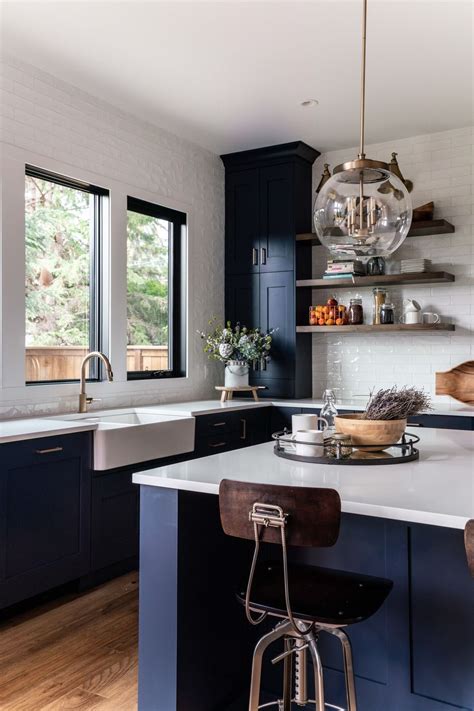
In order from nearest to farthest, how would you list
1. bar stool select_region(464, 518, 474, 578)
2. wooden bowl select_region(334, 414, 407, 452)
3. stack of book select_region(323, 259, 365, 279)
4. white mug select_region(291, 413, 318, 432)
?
bar stool select_region(464, 518, 474, 578) → wooden bowl select_region(334, 414, 407, 452) → white mug select_region(291, 413, 318, 432) → stack of book select_region(323, 259, 365, 279)

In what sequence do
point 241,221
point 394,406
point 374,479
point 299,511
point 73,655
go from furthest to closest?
point 241,221 < point 73,655 < point 394,406 < point 374,479 < point 299,511

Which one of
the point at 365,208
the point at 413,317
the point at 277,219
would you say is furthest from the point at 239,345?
the point at 365,208

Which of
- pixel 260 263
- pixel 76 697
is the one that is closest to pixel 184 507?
pixel 76 697

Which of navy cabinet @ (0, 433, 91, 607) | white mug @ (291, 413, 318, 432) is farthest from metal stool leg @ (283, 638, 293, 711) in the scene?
navy cabinet @ (0, 433, 91, 607)

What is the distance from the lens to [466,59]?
12.4ft

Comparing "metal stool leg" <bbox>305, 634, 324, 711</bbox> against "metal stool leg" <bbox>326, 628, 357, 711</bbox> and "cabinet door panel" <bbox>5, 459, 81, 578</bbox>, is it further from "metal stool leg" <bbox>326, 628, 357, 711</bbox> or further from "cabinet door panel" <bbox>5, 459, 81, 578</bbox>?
"cabinet door panel" <bbox>5, 459, 81, 578</bbox>

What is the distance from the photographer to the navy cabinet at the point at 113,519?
3533 millimetres

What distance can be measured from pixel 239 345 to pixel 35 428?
2.22m

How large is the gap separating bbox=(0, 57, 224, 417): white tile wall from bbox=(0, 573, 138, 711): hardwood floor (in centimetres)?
118

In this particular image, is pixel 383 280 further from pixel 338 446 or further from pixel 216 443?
pixel 338 446

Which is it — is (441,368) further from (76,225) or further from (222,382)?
(76,225)

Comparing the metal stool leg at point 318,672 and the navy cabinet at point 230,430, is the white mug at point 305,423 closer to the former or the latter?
the metal stool leg at point 318,672

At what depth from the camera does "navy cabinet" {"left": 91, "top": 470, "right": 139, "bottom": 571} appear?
3.53 metres

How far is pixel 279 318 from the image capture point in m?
5.37
